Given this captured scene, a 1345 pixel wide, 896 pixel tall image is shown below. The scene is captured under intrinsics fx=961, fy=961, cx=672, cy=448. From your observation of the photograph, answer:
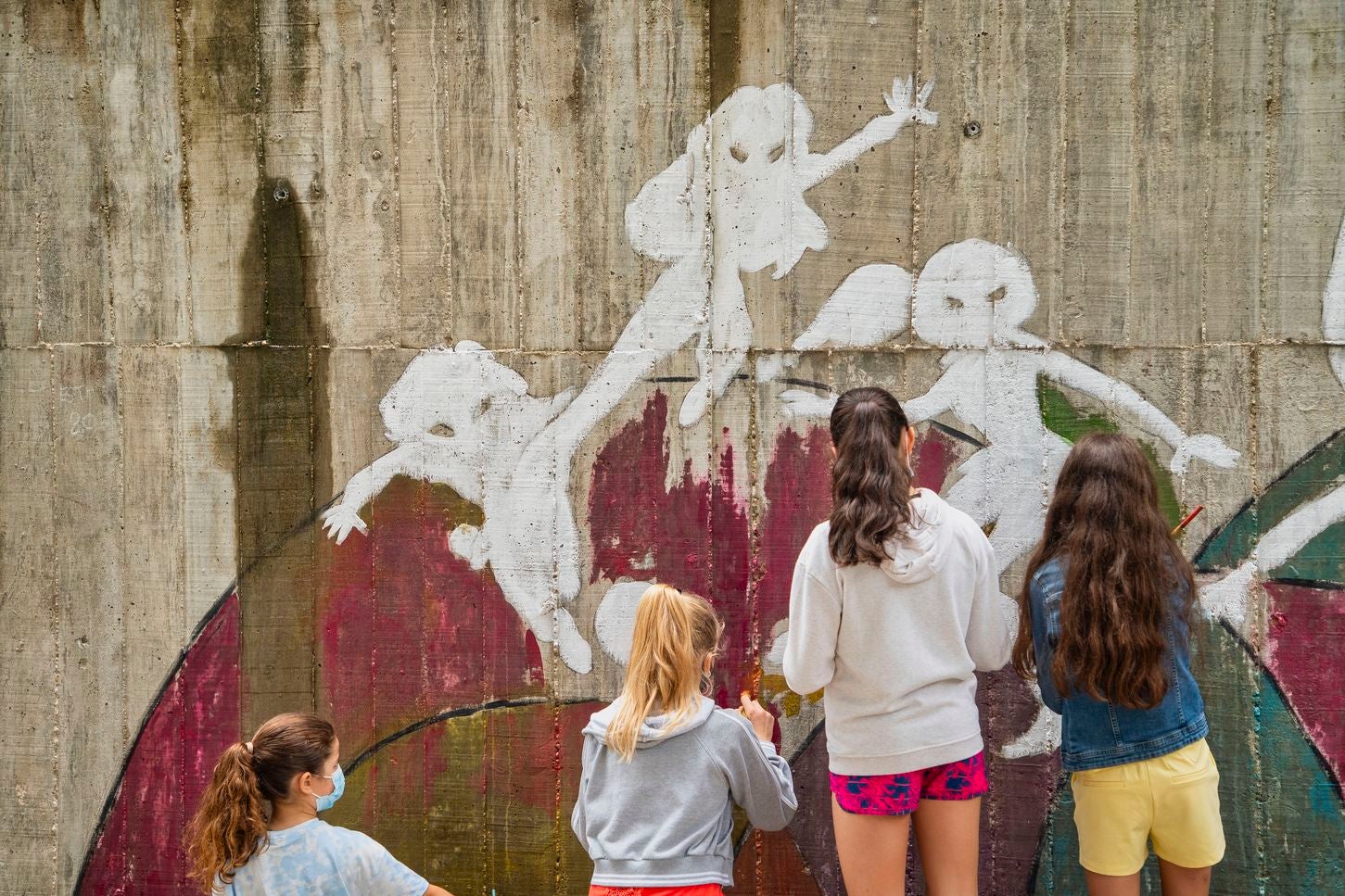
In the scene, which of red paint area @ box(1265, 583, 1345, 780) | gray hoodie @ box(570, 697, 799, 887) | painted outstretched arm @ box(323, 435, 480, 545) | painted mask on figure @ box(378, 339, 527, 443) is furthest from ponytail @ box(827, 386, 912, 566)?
red paint area @ box(1265, 583, 1345, 780)

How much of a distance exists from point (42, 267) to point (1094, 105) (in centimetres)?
335

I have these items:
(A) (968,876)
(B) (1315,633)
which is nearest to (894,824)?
(A) (968,876)

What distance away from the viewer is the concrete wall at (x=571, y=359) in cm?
282

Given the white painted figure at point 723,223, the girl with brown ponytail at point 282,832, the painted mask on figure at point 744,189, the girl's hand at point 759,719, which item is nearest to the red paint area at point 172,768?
the girl with brown ponytail at point 282,832

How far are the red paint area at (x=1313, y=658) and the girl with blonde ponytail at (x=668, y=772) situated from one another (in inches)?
64.6

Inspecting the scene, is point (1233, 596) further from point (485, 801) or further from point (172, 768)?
point (172, 768)

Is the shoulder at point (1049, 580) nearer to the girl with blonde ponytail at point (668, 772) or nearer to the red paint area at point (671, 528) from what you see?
the girl with blonde ponytail at point (668, 772)

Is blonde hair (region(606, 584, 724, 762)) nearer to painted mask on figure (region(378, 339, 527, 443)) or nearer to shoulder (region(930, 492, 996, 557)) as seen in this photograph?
shoulder (region(930, 492, 996, 557))

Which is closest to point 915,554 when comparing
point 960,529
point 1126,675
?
point 960,529

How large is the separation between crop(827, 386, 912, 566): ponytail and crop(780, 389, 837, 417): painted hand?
0.64 meters

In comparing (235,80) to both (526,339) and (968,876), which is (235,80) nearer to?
(526,339)

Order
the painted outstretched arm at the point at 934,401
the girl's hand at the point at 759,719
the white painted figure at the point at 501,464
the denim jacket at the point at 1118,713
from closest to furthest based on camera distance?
the denim jacket at the point at 1118,713, the girl's hand at the point at 759,719, the painted outstretched arm at the point at 934,401, the white painted figure at the point at 501,464

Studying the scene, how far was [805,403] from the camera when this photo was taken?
294 centimetres

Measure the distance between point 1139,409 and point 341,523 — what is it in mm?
2478
